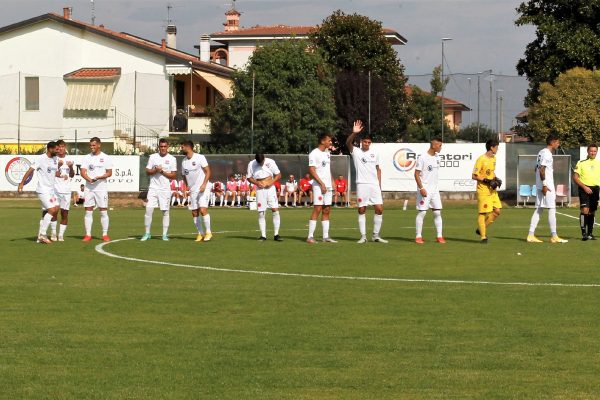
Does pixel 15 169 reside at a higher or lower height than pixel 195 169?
higher

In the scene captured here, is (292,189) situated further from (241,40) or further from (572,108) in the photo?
(241,40)

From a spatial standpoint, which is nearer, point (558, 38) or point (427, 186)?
point (427, 186)

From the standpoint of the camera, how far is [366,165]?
78.1ft

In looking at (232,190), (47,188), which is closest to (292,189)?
(232,190)

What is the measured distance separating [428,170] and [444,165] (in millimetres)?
28518

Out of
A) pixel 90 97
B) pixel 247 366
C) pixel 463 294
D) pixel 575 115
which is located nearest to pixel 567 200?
pixel 575 115

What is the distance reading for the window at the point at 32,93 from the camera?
69.6 metres

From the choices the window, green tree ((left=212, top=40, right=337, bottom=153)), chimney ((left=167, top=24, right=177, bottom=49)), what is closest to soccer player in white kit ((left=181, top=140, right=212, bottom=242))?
green tree ((left=212, top=40, right=337, bottom=153))

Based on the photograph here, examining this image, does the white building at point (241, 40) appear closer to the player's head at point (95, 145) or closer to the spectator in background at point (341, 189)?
the spectator in background at point (341, 189)

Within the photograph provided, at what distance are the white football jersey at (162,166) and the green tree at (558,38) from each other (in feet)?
134

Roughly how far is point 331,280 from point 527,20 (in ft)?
164

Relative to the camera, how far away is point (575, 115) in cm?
5819

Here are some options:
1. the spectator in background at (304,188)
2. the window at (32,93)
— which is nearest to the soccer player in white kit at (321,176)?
the spectator in background at (304,188)

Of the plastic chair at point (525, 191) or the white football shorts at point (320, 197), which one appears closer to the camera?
the white football shorts at point (320, 197)
